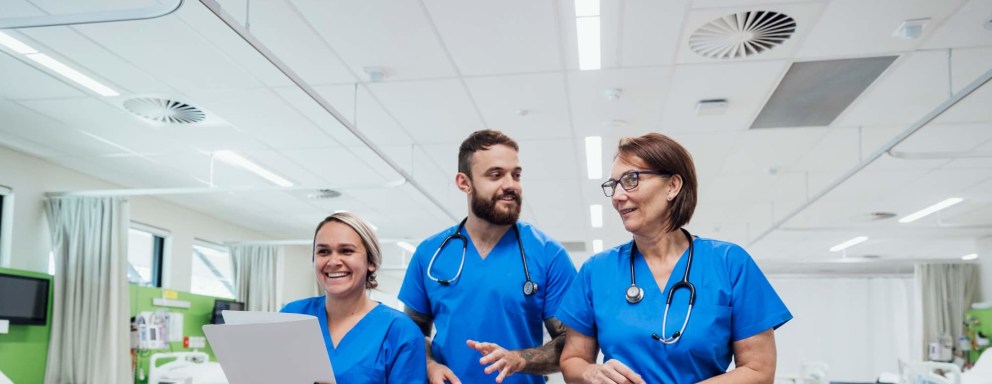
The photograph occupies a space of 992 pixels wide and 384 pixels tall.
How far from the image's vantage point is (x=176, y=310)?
894cm

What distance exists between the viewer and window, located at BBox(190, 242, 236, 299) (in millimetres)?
10641

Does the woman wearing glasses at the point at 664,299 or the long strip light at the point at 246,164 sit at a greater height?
the long strip light at the point at 246,164

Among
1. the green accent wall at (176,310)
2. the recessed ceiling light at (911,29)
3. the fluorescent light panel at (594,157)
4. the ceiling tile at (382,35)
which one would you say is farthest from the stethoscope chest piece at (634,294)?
the green accent wall at (176,310)

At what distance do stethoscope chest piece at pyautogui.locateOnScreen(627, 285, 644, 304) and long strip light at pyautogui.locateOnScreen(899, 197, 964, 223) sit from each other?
9003mm

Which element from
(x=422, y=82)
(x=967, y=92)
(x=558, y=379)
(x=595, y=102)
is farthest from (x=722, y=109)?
(x=558, y=379)

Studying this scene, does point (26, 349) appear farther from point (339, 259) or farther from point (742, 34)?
point (742, 34)

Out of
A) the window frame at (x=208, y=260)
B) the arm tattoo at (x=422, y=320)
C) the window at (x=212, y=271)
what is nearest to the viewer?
the arm tattoo at (x=422, y=320)

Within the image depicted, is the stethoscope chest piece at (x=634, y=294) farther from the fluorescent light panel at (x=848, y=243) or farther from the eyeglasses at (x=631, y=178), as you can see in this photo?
the fluorescent light panel at (x=848, y=243)

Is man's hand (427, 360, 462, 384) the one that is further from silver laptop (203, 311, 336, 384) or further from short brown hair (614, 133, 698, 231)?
short brown hair (614, 133, 698, 231)

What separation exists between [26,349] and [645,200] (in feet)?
21.8

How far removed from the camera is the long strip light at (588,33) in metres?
4.12

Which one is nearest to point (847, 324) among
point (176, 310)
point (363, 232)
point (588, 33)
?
point (176, 310)

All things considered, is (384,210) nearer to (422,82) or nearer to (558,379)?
(558,379)

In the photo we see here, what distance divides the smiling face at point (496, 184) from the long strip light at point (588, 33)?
2049 millimetres
